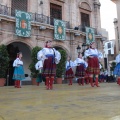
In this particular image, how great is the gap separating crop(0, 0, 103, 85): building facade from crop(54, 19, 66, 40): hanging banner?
394 millimetres

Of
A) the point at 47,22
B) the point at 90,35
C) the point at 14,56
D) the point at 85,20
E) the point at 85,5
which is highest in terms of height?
the point at 85,5

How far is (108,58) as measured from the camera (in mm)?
43531

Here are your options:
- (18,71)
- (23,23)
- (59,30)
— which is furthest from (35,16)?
(18,71)

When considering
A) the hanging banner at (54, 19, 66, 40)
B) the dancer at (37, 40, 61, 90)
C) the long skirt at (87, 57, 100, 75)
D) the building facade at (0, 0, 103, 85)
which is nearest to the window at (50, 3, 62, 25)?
the building facade at (0, 0, 103, 85)

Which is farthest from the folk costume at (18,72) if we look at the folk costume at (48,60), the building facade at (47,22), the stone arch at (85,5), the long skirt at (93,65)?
the stone arch at (85,5)

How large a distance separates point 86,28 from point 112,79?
25.3ft

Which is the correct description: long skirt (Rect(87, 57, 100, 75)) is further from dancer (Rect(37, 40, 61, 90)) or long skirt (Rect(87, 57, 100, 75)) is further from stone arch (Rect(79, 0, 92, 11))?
stone arch (Rect(79, 0, 92, 11))

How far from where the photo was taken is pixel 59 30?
626 inches

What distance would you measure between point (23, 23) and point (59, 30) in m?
3.26

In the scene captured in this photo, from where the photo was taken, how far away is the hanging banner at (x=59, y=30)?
620 inches

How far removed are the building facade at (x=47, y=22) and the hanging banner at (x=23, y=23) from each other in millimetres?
362

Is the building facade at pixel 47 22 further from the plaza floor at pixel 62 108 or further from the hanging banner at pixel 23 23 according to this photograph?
the plaza floor at pixel 62 108

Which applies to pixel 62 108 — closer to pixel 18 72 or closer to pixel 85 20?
pixel 18 72

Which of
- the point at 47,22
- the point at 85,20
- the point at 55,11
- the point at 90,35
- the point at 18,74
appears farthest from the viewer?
the point at 85,20
